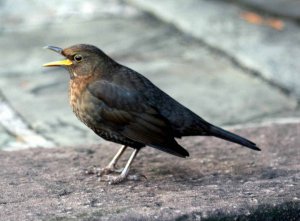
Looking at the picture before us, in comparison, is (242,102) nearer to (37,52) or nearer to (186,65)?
(186,65)

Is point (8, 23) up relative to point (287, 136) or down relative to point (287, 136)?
up

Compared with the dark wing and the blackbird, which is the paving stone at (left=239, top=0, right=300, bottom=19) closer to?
the blackbird

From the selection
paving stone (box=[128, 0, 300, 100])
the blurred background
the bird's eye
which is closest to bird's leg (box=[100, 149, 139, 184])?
the bird's eye

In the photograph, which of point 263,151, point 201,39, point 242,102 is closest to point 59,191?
point 263,151

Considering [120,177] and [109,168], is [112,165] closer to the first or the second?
[109,168]

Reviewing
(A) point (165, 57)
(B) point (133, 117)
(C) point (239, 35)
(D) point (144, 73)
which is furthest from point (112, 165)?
(C) point (239, 35)
